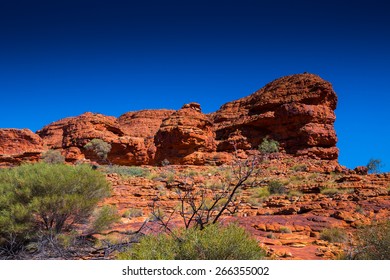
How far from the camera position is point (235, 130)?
32.9 meters

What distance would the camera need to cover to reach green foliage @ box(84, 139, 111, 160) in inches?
1265

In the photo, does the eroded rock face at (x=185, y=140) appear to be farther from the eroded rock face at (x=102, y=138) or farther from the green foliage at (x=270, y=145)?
the eroded rock face at (x=102, y=138)

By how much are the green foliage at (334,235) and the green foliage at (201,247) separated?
355 centimetres

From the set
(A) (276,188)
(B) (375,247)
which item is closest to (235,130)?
(A) (276,188)

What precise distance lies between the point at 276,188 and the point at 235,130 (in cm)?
1897

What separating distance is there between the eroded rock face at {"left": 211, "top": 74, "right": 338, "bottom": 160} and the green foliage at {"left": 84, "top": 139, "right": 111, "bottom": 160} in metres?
11.7

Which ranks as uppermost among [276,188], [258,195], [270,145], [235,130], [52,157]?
[235,130]

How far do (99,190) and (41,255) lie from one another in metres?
2.60

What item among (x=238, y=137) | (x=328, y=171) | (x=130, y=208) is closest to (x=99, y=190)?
(x=130, y=208)

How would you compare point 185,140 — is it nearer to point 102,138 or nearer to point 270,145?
point 270,145

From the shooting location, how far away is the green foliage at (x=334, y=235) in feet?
21.3

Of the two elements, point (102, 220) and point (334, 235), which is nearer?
point (334, 235)
